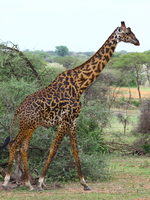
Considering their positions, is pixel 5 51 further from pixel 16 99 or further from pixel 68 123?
pixel 68 123

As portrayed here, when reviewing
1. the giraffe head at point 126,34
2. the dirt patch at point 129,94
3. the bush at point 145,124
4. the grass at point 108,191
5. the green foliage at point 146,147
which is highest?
the giraffe head at point 126,34

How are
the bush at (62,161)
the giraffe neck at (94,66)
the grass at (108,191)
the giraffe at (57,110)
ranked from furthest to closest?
1. the bush at (62,161)
2. the giraffe neck at (94,66)
3. the giraffe at (57,110)
4. the grass at (108,191)

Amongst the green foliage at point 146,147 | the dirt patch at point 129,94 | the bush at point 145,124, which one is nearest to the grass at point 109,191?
the green foliage at point 146,147

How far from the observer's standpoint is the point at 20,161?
26.0 feet

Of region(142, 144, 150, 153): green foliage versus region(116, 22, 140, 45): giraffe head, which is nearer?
region(116, 22, 140, 45): giraffe head

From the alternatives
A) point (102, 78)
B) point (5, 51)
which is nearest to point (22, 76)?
point (5, 51)

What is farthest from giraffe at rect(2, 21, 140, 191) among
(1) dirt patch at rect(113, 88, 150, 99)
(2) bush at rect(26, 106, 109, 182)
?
(1) dirt patch at rect(113, 88, 150, 99)

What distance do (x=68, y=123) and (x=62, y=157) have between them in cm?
195

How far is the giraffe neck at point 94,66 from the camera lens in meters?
7.73

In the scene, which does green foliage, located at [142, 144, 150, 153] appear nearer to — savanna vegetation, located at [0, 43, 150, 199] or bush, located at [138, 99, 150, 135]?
savanna vegetation, located at [0, 43, 150, 199]

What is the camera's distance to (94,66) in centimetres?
783

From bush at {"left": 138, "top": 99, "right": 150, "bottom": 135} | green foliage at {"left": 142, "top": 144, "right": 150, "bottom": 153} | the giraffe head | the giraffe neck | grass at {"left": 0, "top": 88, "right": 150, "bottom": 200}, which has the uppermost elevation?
the giraffe head

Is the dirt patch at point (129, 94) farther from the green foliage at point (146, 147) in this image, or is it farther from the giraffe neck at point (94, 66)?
the giraffe neck at point (94, 66)

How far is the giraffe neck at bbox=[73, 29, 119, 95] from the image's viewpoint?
773cm
